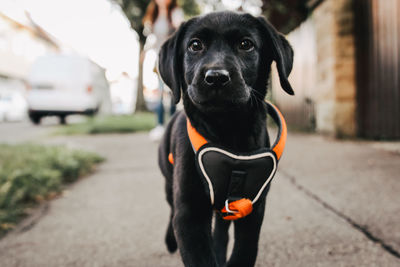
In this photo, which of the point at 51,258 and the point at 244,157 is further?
the point at 51,258

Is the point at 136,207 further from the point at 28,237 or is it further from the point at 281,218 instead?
the point at 281,218

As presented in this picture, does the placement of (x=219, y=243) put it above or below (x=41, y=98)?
below

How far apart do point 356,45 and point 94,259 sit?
4.81m

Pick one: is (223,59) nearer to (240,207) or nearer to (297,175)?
(240,207)

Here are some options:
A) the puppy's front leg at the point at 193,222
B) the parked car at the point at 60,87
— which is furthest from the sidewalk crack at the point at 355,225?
the parked car at the point at 60,87

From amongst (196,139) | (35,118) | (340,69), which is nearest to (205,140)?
(196,139)

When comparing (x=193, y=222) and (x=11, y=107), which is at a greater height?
(x=11, y=107)

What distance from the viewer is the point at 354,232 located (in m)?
2.16

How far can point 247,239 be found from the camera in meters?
1.64

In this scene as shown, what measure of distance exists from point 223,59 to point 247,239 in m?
0.89

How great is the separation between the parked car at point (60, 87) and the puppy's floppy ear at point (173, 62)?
11.8 metres

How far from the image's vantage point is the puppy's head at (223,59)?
1628 mm

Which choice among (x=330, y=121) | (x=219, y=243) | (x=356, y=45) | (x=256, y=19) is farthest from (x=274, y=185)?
(x=356, y=45)

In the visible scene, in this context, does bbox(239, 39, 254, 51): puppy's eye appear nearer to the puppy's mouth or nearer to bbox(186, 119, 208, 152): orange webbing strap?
the puppy's mouth
